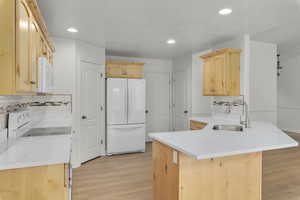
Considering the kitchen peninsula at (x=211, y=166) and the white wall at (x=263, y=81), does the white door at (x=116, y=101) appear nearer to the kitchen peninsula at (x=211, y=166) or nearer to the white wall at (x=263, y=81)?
the kitchen peninsula at (x=211, y=166)

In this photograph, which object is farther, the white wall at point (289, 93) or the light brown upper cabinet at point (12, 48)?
the white wall at point (289, 93)

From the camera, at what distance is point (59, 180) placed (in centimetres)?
142

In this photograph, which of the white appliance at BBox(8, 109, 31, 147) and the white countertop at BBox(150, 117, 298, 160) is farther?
the white appliance at BBox(8, 109, 31, 147)

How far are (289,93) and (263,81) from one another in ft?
9.53

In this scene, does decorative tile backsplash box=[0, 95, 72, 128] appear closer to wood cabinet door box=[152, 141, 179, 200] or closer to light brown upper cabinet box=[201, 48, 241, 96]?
wood cabinet door box=[152, 141, 179, 200]

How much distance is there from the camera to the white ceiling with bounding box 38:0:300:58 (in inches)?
91.5

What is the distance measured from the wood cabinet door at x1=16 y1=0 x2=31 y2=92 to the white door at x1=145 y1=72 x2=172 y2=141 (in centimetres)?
414

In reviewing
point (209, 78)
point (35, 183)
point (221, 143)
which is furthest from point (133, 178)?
point (209, 78)

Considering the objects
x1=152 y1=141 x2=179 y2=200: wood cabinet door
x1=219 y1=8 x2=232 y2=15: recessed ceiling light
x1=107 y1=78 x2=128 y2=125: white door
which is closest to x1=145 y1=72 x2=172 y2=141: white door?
x1=107 y1=78 x2=128 y2=125: white door

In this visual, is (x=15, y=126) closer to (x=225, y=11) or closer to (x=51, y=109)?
(x=51, y=109)

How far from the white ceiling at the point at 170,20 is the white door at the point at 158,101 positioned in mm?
1716

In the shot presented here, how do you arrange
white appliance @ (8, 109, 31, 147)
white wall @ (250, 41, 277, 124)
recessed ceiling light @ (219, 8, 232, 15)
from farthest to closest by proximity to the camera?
white wall @ (250, 41, 277, 124) → recessed ceiling light @ (219, 8, 232, 15) → white appliance @ (8, 109, 31, 147)

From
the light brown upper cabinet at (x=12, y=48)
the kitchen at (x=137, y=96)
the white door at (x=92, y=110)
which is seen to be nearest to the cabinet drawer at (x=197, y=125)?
the kitchen at (x=137, y=96)

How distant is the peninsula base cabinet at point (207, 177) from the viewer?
68.4 inches
